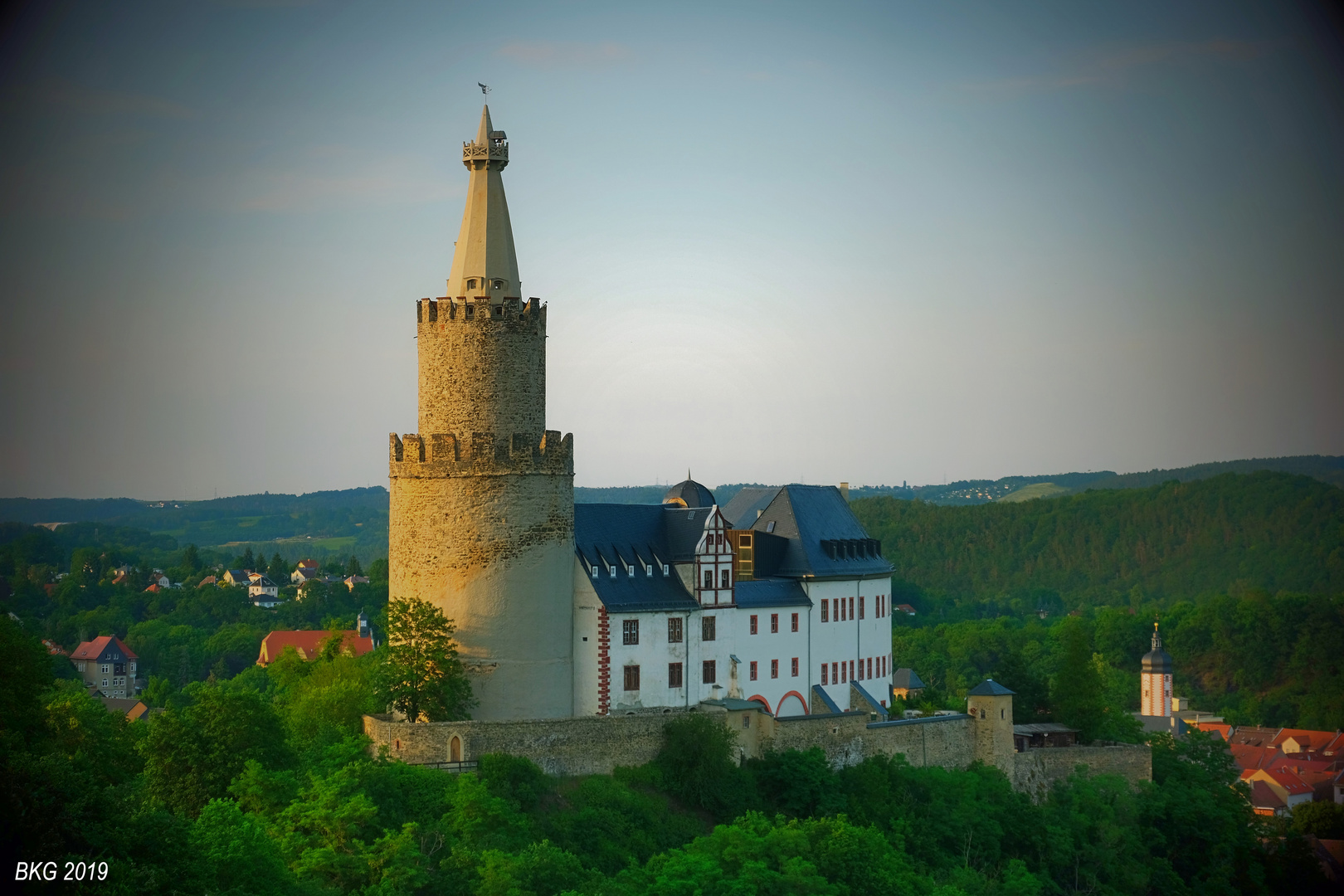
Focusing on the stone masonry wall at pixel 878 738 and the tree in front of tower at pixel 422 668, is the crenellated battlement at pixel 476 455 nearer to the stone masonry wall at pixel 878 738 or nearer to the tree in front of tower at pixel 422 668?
the tree in front of tower at pixel 422 668

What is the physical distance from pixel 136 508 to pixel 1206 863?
117 metres

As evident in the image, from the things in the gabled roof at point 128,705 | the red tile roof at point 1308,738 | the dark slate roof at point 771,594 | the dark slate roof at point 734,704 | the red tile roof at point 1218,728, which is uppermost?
the dark slate roof at point 771,594

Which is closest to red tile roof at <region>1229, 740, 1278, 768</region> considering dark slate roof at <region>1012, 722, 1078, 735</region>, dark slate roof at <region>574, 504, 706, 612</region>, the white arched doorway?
dark slate roof at <region>1012, 722, 1078, 735</region>

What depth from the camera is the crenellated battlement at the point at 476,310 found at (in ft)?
166

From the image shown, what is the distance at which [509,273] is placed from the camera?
170 feet

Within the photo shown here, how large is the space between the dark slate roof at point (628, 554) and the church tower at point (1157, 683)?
60.8m

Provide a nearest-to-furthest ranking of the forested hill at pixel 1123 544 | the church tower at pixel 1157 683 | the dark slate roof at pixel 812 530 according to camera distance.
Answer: the dark slate roof at pixel 812 530, the church tower at pixel 1157 683, the forested hill at pixel 1123 544

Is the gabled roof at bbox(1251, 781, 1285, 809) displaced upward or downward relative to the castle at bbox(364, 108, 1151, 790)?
downward

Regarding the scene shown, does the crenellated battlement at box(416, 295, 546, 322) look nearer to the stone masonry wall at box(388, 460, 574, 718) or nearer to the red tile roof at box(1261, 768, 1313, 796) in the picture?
the stone masonry wall at box(388, 460, 574, 718)

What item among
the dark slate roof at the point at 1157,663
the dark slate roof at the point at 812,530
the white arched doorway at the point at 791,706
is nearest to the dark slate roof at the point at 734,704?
the white arched doorway at the point at 791,706

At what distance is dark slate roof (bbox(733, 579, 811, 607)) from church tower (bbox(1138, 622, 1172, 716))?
182 feet

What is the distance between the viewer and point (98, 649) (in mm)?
116688

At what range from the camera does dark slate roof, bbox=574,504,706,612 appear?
5250 cm

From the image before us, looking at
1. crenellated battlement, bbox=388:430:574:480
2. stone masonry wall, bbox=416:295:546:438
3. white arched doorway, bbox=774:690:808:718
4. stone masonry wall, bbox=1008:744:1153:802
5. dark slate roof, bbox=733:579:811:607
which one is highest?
stone masonry wall, bbox=416:295:546:438
